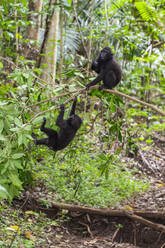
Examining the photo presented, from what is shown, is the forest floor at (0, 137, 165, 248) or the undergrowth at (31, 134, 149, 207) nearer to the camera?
the forest floor at (0, 137, 165, 248)

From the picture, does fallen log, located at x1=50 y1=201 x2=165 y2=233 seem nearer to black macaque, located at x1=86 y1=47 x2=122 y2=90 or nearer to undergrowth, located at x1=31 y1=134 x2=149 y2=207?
undergrowth, located at x1=31 y1=134 x2=149 y2=207

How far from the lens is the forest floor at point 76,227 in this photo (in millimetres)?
5805

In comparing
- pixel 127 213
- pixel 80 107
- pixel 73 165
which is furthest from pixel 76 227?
pixel 80 107

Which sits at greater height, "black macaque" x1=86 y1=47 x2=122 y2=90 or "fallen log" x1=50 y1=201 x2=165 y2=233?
"black macaque" x1=86 y1=47 x2=122 y2=90

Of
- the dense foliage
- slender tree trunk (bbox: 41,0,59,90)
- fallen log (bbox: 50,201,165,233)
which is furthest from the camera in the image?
slender tree trunk (bbox: 41,0,59,90)

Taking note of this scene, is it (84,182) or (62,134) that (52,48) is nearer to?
(62,134)

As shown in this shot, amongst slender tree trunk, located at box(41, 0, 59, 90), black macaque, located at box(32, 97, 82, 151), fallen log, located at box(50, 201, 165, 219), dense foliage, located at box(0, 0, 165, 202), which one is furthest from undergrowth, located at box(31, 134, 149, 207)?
slender tree trunk, located at box(41, 0, 59, 90)

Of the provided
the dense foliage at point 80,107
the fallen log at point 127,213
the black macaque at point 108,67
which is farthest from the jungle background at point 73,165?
the black macaque at point 108,67

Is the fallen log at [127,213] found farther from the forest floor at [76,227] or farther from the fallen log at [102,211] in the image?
the forest floor at [76,227]

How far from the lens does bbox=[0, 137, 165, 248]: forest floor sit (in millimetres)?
5805

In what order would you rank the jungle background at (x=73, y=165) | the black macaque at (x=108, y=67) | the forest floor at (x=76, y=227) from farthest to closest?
the forest floor at (x=76, y=227) < the black macaque at (x=108, y=67) < the jungle background at (x=73, y=165)

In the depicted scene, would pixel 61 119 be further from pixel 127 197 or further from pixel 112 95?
pixel 127 197

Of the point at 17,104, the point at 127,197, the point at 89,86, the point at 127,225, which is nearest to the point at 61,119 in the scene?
the point at 89,86

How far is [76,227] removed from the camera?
6.73 meters
